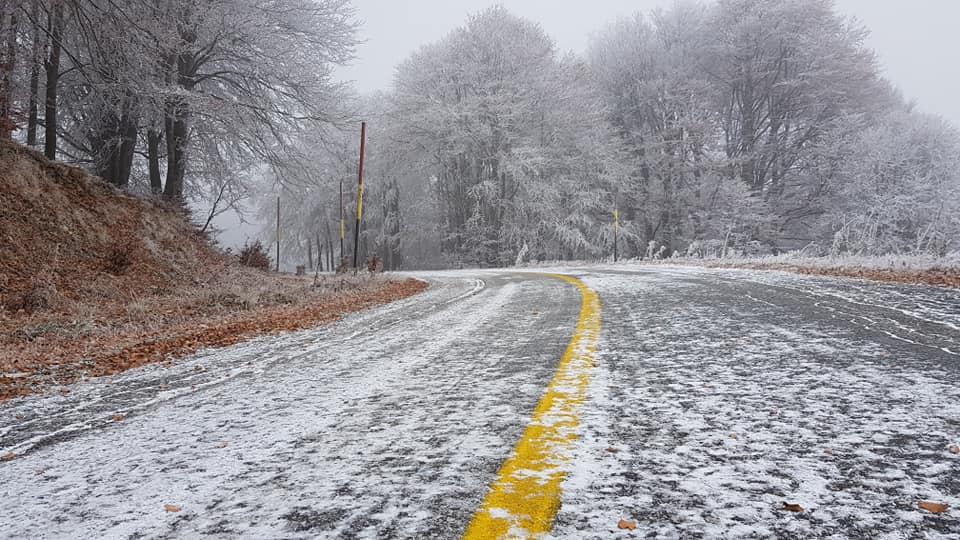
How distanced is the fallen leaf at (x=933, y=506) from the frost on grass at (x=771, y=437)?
0.01 meters

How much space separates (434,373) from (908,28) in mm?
195542

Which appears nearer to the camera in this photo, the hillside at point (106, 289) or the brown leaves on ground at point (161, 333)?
the brown leaves on ground at point (161, 333)

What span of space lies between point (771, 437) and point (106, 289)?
972 centimetres

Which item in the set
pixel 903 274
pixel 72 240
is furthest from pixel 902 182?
pixel 72 240

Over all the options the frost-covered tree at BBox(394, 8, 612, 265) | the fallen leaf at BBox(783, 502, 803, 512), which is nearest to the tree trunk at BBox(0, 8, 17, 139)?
the fallen leaf at BBox(783, 502, 803, 512)

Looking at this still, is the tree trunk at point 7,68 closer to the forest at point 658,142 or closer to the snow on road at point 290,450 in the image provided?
the forest at point 658,142

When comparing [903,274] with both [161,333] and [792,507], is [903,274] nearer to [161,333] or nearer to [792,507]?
[792,507]

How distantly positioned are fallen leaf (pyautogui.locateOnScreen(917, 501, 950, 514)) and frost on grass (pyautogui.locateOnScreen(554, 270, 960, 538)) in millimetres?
15

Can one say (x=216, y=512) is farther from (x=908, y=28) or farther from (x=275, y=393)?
(x=908, y=28)

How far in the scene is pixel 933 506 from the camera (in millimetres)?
1290

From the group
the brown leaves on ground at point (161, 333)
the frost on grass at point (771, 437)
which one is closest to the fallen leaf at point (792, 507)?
the frost on grass at point (771, 437)

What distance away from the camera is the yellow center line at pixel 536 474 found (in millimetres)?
1264

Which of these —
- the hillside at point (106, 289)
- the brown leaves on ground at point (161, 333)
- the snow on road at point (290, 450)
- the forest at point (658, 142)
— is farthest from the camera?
the forest at point (658, 142)

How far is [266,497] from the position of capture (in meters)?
1.50
